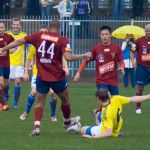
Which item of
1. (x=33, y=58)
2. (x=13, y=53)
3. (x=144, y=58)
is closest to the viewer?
(x=33, y=58)

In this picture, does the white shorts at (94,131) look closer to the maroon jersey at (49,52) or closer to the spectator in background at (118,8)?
the maroon jersey at (49,52)

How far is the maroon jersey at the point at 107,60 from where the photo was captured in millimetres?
17797

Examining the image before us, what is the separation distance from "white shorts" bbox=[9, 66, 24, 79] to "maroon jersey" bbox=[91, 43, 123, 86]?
510 centimetres

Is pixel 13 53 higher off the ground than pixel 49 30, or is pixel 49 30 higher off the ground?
pixel 49 30

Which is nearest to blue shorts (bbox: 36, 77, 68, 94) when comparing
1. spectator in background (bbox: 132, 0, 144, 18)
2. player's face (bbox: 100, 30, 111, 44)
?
player's face (bbox: 100, 30, 111, 44)

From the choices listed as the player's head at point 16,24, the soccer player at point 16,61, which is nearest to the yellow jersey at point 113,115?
the player's head at point 16,24

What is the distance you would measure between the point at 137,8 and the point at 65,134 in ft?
77.5

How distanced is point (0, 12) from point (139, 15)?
6211 millimetres

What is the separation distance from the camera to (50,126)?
17672 mm

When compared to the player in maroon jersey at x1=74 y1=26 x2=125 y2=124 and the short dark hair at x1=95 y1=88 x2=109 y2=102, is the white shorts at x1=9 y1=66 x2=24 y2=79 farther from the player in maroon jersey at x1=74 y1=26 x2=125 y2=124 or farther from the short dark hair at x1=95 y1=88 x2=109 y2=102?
the short dark hair at x1=95 y1=88 x2=109 y2=102

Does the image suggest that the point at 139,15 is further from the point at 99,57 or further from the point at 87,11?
the point at 99,57

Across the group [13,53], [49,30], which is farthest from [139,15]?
[49,30]

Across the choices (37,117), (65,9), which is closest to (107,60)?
(37,117)

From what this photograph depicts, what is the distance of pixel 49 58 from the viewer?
53.0 feet
